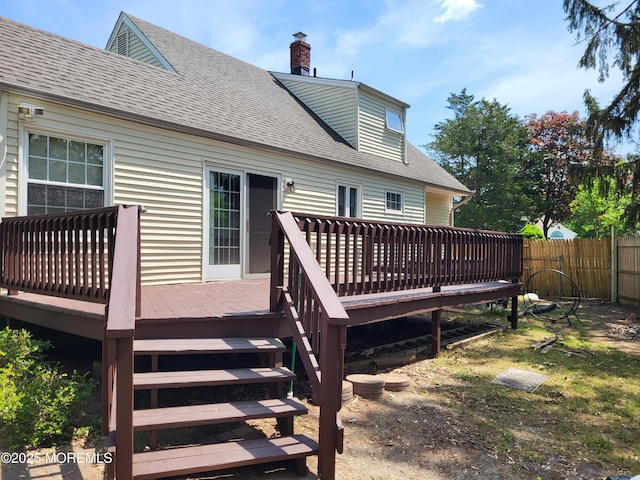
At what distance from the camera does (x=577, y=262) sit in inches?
480

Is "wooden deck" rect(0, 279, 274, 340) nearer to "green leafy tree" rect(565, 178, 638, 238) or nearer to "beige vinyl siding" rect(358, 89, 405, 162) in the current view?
"beige vinyl siding" rect(358, 89, 405, 162)

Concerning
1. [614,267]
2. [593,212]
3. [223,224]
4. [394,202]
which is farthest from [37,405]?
[593,212]

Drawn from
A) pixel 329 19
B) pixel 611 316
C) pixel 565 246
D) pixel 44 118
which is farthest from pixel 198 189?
pixel 565 246

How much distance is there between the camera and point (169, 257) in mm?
6375

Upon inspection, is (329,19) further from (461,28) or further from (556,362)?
(556,362)

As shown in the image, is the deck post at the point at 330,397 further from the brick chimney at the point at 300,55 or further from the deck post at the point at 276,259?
the brick chimney at the point at 300,55

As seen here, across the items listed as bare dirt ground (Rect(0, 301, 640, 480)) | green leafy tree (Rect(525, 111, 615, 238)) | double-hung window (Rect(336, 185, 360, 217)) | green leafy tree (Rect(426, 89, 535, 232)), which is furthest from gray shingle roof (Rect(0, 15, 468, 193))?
green leafy tree (Rect(525, 111, 615, 238))

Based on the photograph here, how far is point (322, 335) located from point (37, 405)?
7.10ft

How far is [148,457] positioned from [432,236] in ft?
13.7

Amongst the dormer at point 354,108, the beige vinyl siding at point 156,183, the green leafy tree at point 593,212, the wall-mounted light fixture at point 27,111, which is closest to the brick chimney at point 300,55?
the dormer at point 354,108

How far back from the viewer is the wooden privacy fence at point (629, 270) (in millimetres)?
10438

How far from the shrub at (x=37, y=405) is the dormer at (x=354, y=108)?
891 cm

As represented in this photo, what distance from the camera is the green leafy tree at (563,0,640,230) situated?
8375mm

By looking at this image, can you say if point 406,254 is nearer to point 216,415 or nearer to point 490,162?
point 216,415
